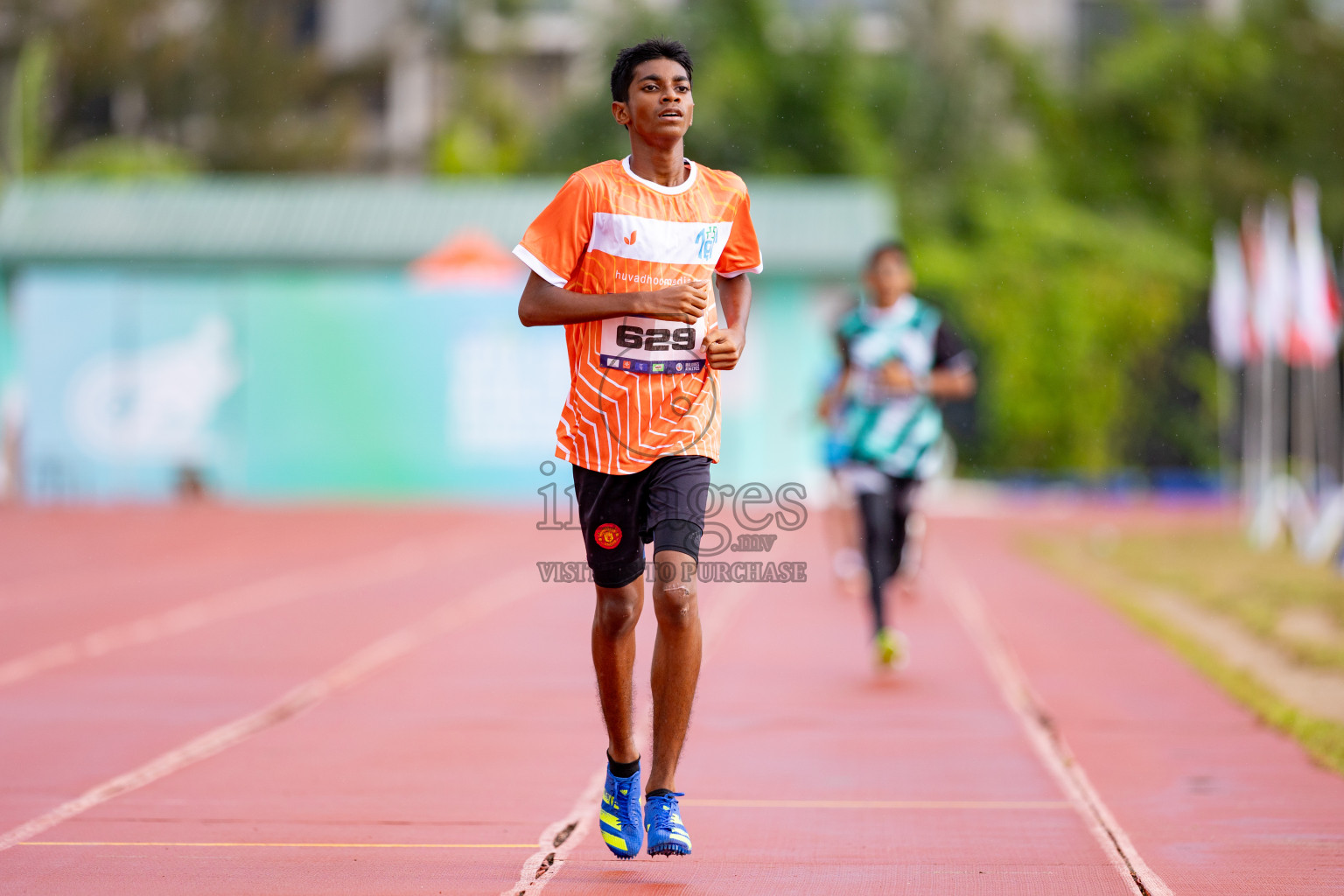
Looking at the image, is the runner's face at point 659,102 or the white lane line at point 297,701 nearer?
the runner's face at point 659,102

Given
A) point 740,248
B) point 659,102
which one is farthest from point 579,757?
point 659,102

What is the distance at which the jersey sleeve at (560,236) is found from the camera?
15.7 feet

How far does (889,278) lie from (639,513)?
4.28 meters

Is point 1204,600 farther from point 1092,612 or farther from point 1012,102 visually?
point 1012,102

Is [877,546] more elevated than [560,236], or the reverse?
[560,236]

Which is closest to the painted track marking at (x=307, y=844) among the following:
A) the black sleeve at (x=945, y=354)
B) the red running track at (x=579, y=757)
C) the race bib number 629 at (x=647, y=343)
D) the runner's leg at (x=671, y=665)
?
the red running track at (x=579, y=757)

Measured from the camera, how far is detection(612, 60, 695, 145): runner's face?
15.6 ft

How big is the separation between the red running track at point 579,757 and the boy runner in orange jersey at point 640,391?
386 mm

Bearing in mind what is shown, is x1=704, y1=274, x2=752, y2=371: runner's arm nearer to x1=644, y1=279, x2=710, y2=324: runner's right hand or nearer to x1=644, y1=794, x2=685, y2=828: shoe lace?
x1=644, y1=279, x2=710, y2=324: runner's right hand

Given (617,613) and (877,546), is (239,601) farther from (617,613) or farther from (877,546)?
(617,613)

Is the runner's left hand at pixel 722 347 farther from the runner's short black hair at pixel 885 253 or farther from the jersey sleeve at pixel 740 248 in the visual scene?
the runner's short black hair at pixel 885 253

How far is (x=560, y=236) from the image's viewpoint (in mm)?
4793

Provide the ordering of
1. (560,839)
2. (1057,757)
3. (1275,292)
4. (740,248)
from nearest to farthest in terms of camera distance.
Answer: (740,248) < (560,839) < (1057,757) < (1275,292)

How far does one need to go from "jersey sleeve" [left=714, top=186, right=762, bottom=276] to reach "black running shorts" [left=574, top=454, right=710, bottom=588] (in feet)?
1.82
